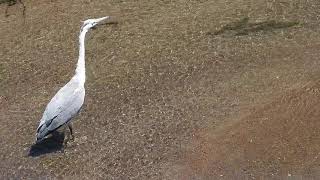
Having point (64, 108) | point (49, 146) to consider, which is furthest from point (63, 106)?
point (49, 146)

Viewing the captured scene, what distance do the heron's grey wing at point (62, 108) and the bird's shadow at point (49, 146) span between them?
38 centimetres

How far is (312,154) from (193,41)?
4.24 m

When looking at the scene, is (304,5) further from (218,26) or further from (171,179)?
(171,179)

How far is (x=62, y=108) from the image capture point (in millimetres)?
8766

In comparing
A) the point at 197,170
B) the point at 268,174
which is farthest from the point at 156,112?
the point at 268,174

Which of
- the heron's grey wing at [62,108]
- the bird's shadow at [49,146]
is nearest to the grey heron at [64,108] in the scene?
the heron's grey wing at [62,108]

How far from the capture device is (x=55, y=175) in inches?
328

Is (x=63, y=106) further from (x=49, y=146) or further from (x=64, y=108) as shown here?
(x=49, y=146)

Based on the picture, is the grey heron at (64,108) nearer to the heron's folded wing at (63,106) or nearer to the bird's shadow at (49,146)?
the heron's folded wing at (63,106)

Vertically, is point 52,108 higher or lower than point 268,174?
higher

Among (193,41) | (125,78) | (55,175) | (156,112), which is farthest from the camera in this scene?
(193,41)

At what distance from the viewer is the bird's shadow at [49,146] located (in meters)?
8.82

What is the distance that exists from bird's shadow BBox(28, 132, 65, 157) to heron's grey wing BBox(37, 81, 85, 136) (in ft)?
1.26

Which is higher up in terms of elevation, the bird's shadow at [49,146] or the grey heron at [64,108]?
the grey heron at [64,108]
